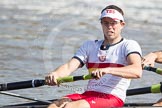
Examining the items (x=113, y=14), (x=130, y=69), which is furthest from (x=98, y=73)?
(x=113, y=14)

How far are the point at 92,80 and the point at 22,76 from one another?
6.45m

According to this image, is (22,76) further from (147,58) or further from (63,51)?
(147,58)

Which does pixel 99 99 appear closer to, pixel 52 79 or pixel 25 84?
pixel 52 79

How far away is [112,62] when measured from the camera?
11000 mm

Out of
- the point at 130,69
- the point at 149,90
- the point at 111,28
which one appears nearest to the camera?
the point at 130,69

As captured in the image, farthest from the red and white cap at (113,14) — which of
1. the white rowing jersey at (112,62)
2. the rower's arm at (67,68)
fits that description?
the rower's arm at (67,68)

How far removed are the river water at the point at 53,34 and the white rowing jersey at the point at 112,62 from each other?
1.16 metres

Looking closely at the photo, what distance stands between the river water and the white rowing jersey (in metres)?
1.16

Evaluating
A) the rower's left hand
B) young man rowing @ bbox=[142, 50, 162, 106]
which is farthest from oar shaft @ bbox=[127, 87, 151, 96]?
the rower's left hand

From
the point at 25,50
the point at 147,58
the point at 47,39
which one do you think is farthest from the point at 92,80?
the point at 47,39

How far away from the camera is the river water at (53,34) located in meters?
16.8

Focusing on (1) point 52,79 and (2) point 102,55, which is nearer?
(1) point 52,79

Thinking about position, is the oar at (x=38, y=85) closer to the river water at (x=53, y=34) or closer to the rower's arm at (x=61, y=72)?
the rower's arm at (x=61, y=72)

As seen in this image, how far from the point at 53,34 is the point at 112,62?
558 inches
